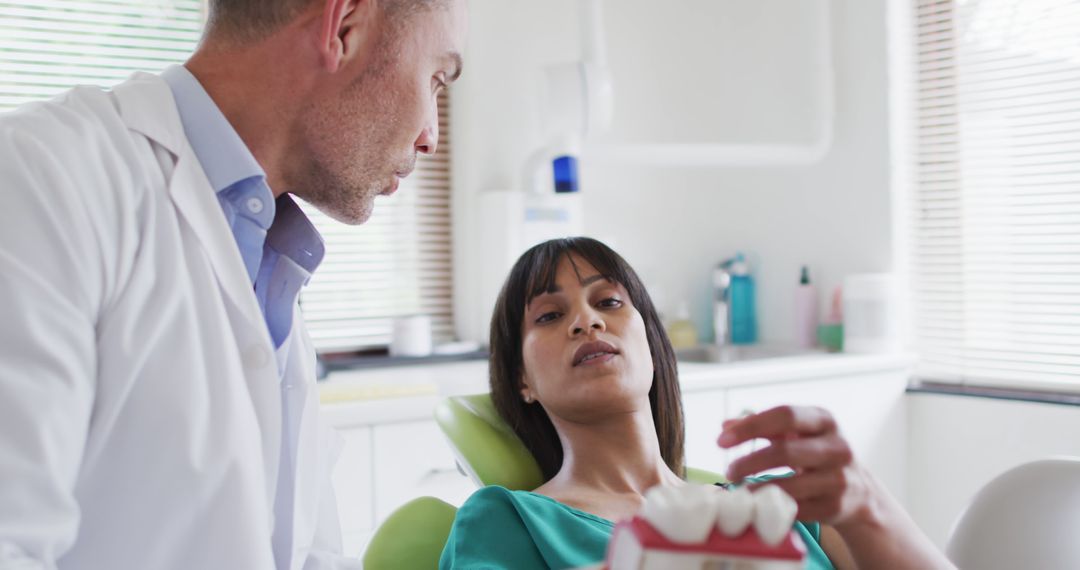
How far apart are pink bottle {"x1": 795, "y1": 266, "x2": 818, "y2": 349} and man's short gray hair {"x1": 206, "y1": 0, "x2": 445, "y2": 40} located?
2.17 metres

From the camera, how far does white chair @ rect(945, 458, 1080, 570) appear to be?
1.24m

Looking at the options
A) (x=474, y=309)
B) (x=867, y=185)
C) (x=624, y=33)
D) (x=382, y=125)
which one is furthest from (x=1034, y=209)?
(x=382, y=125)

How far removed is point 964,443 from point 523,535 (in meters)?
1.81

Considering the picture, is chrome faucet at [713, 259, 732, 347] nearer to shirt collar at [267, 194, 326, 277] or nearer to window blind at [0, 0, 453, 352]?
window blind at [0, 0, 453, 352]

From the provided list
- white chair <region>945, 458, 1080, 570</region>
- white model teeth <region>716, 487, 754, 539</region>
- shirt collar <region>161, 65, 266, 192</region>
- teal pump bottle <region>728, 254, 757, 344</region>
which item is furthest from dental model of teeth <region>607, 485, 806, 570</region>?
teal pump bottle <region>728, 254, 757, 344</region>

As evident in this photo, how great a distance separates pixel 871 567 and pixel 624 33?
2.31 meters

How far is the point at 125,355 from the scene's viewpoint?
0.80m

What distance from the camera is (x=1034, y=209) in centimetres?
242

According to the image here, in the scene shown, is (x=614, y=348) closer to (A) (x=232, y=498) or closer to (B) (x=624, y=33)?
(A) (x=232, y=498)

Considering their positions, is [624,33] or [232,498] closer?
[232,498]

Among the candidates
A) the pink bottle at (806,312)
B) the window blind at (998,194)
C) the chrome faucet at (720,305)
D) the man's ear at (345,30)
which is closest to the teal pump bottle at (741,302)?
the chrome faucet at (720,305)

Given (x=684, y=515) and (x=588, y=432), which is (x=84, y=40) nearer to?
(x=588, y=432)

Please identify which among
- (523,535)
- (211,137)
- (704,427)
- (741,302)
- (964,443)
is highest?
(211,137)

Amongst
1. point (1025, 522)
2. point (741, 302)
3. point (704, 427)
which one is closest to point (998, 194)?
point (741, 302)
